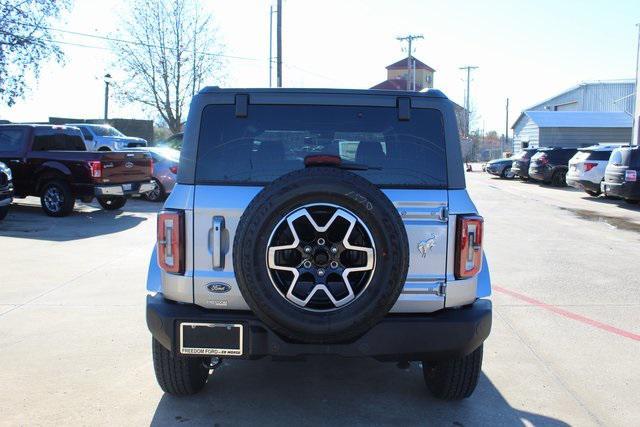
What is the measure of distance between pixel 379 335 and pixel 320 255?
56cm

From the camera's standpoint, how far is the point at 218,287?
3338 mm

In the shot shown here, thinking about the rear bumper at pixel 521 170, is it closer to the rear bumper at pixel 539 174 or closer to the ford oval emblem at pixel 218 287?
the rear bumper at pixel 539 174

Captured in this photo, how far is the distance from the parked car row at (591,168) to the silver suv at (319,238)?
14.2m

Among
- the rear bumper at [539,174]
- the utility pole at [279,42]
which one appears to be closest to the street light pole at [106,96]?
the utility pole at [279,42]

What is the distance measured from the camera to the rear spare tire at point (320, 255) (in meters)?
3.04

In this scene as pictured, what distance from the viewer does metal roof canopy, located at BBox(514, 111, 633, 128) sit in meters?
42.2

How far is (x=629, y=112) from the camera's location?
154ft

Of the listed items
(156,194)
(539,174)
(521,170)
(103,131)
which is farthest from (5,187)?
(521,170)

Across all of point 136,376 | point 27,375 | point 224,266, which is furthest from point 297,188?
point 27,375

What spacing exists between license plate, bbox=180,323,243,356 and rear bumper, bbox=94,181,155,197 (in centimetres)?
1001

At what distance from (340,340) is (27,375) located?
2.54 m

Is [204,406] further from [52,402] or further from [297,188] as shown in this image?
[297,188]

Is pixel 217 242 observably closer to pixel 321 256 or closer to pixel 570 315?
pixel 321 256

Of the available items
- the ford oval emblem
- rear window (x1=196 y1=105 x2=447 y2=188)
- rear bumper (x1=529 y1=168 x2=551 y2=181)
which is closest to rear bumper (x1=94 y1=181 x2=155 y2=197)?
rear window (x1=196 y1=105 x2=447 y2=188)
